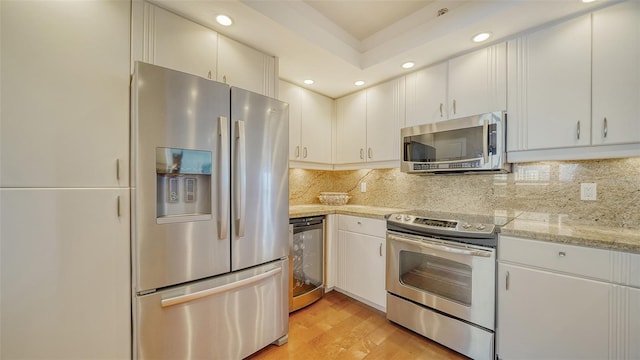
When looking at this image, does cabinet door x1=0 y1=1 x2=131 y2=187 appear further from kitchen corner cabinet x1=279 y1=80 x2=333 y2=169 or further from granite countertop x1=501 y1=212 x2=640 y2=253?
granite countertop x1=501 y1=212 x2=640 y2=253

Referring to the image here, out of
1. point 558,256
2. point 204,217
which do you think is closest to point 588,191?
point 558,256

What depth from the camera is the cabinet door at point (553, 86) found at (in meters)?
1.56

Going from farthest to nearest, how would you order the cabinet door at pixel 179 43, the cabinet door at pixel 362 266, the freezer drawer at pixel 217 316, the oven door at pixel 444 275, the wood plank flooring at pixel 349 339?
the cabinet door at pixel 362 266, the wood plank flooring at pixel 349 339, the oven door at pixel 444 275, the cabinet door at pixel 179 43, the freezer drawer at pixel 217 316

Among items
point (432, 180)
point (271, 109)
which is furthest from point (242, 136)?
point (432, 180)

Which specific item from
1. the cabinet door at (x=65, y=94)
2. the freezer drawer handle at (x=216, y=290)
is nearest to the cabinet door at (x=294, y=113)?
the freezer drawer handle at (x=216, y=290)

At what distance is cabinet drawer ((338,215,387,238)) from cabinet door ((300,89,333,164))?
823 millimetres

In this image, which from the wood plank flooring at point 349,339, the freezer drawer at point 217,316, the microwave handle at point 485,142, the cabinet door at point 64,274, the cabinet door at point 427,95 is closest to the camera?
the cabinet door at point 64,274

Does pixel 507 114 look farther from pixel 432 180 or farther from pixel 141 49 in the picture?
pixel 141 49

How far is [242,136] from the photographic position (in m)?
1.61

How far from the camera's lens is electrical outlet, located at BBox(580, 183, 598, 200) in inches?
68.1

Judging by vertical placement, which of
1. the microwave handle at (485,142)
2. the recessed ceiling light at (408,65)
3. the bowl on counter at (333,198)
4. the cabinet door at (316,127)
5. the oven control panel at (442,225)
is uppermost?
the recessed ceiling light at (408,65)

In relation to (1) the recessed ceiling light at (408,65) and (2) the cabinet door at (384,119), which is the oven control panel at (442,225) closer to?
(2) the cabinet door at (384,119)

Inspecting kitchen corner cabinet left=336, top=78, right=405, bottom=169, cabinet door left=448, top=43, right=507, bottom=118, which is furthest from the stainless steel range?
cabinet door left=448, top=43, right=507, bottom=118

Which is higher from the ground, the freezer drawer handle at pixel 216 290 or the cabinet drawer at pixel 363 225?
the cabinet drawer at pixel 363 225
